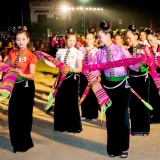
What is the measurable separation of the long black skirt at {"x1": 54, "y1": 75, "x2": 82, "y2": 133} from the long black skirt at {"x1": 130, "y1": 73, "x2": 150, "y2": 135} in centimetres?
93

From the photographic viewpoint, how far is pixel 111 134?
A: 15.0ft

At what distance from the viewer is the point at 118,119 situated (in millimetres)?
4512

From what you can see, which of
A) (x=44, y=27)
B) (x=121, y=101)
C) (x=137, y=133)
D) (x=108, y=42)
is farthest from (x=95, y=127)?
(x=44, y=27)

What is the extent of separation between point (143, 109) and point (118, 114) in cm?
126

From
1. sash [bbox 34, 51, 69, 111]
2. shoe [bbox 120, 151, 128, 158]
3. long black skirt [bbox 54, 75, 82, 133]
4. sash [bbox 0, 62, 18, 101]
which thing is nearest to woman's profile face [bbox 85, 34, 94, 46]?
long black skirt [bbox 54, 75, 82, 133]

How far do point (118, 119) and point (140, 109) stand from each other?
4.07ft

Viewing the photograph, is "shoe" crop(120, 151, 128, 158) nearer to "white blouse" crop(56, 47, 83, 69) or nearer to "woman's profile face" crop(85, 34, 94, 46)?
"white blouse" crop(56, 47, 83, 69)

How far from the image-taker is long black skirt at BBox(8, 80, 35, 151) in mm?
4648

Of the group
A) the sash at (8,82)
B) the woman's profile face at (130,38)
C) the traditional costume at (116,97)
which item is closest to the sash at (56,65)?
the sash at (8,82)

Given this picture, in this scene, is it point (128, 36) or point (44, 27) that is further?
point (44, 27)

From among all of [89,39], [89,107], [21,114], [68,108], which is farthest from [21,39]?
[89,107]

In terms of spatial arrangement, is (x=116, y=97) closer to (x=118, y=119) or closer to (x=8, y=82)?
(x=118, y=119)

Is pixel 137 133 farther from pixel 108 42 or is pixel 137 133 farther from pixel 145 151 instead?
pixel 108 42

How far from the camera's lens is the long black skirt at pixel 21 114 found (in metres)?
4.65
